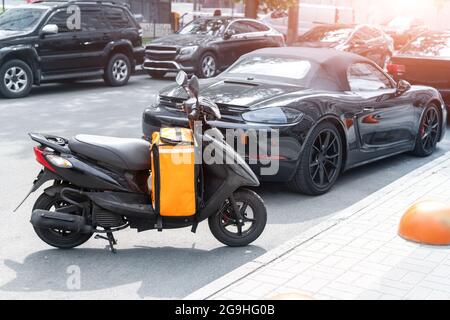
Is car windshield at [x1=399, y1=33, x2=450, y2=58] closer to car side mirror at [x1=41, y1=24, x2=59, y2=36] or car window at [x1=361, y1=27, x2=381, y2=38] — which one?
car window at [x1=361, y1=27, x2=381, y2=38]

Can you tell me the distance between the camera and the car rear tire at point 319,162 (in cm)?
714

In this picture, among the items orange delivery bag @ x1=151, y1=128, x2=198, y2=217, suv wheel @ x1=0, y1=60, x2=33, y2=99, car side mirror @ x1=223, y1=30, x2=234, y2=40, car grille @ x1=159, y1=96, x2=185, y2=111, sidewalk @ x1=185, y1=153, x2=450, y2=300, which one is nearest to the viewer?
sidewalk @ x1=185, y1=153, x2=450, y2=300

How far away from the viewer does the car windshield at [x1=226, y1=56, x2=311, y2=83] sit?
8.00m

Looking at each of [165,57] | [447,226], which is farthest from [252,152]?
[165,57]

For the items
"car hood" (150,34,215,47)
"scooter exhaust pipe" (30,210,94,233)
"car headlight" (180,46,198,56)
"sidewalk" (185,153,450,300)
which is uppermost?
"car hood" (150,34,215,47)

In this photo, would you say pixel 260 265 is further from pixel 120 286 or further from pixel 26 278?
pixel 26 278

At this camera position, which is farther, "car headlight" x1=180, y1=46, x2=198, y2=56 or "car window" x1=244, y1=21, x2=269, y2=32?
"car window" x1=244, y1=21, x2=269, y2=32

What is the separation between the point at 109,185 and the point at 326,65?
365cm

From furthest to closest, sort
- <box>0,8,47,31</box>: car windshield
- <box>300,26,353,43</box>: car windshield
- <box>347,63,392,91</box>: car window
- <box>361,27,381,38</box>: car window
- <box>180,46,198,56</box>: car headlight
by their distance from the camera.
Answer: <box>361,27,381,38</box>: car window, <box>300,26,353,43</box>: car windshield, <box>180,46,198,56</box>: car headlight, <box>0,8,47,31</box>: car windshield, <box>347,63,392,91</box>: car window

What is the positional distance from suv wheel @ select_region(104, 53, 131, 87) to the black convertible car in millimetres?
7830

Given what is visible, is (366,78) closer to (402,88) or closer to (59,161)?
(402,88)

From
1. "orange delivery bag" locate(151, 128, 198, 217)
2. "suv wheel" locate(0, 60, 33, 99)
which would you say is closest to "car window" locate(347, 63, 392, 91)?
"orange delivery bag" locate(151, 128, 198, 217)
